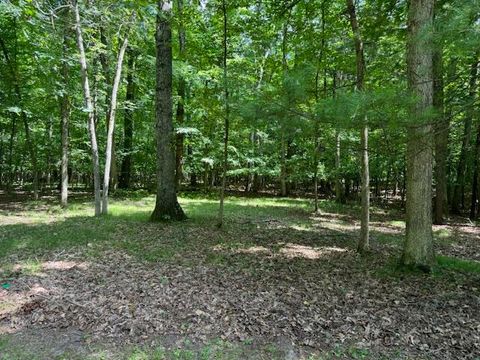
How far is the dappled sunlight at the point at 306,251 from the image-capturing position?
21.9 ft

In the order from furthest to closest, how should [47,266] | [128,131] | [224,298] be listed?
1. [128,131]
2. [47,266]
3. [224,298]

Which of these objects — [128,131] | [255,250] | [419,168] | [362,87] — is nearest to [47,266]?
[255,250]

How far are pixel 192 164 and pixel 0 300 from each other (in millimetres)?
14389

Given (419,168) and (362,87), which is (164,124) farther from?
(419,168)

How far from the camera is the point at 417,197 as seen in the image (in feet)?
17.1

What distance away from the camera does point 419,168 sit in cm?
514

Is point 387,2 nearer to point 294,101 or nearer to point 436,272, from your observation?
point 294,101

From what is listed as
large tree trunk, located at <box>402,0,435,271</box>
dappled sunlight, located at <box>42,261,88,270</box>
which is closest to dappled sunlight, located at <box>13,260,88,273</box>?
dappled sunlight, located at <box>42,261,88,270</box>

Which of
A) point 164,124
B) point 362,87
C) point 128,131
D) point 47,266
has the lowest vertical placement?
point 47,266

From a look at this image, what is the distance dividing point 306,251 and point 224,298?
2888mm

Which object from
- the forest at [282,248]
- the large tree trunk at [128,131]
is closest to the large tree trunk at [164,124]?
the forest at [282,248]

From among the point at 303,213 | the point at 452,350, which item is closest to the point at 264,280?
the point at 452,350

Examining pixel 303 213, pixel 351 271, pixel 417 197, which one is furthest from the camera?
pixel 303 213

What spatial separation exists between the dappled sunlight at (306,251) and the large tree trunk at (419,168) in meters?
1.67
